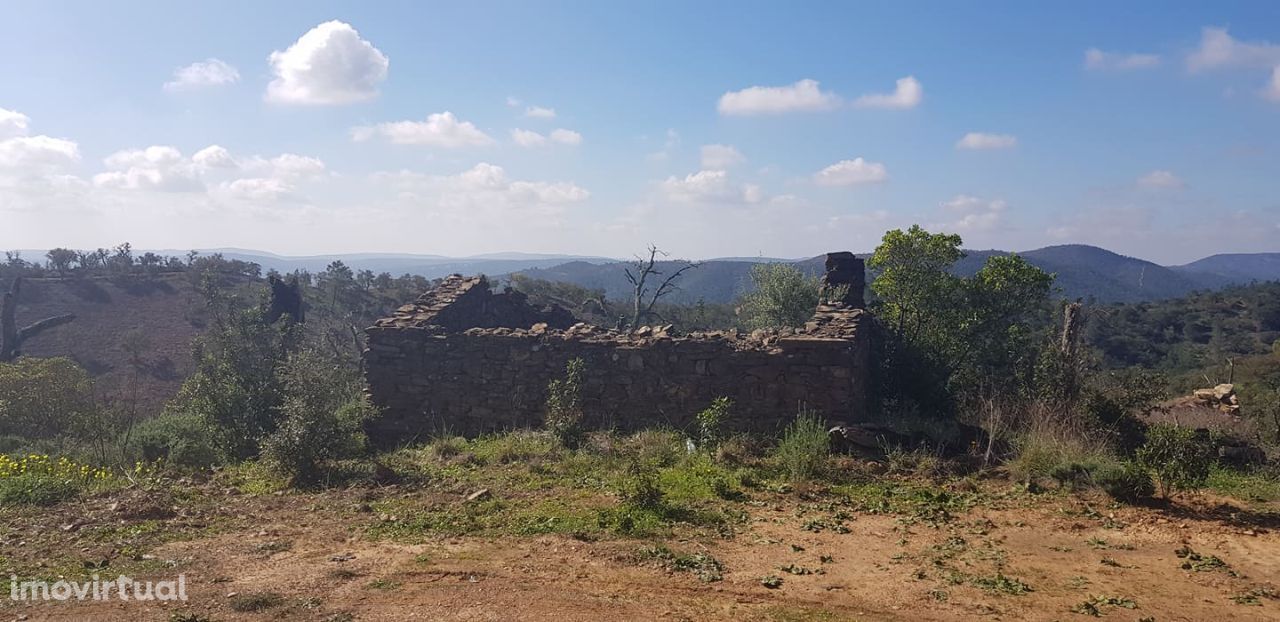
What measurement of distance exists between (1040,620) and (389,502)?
6422 millimetres

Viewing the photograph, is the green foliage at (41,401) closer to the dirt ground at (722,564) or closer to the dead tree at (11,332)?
the dirt ground at (722,564)

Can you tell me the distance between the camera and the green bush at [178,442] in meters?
11.4

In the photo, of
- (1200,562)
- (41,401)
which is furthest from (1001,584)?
(41,401)

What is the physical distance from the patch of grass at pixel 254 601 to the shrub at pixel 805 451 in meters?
5.55

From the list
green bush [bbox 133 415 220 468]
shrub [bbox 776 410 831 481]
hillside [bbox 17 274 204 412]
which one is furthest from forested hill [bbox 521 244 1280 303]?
shrub [bbox 776 410 831 481]

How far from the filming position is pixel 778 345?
10.7 m

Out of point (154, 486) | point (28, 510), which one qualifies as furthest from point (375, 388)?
point (28, 510)

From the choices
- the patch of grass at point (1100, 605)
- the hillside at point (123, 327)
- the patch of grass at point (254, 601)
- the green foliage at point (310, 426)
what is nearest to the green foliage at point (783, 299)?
the green foliage at point (310, 426)

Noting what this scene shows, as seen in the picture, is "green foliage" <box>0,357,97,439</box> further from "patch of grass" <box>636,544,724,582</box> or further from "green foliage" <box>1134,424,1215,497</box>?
"green foliage" <box>1134,424,1215,497</box>

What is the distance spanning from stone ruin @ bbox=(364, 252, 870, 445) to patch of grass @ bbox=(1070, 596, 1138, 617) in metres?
4.93

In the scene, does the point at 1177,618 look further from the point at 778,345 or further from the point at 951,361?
the point at 951,361

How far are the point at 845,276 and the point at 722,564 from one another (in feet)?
32.5

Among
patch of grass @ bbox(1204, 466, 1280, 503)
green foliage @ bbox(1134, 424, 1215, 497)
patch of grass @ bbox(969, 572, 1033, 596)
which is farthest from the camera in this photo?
patch of grass @ bbox(1204, 466, 1280, 503)

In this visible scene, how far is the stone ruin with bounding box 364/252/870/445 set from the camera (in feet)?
34.5
